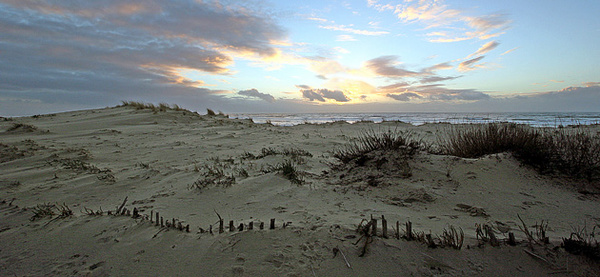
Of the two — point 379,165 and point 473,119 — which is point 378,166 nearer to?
point 379,165

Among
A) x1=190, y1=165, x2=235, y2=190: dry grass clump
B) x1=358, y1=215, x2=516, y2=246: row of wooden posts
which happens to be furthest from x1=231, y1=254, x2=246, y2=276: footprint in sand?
x1=190, y1=165, x2=235, y2=190: dry grass clump

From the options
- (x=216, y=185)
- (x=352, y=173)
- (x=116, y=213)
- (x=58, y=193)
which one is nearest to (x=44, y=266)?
(x=116, y=213)

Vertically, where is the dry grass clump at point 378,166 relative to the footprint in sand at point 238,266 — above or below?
above

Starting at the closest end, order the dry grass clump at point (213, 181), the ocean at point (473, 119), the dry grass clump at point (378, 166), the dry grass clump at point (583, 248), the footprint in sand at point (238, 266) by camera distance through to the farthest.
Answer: the dry grass clump at point (583, 248) < the footprint in sand at point (238, 266) < the dry grass clump at point (213, 181) < the dry grass clump at point (378, 166) < the ocean at point (473, 119)

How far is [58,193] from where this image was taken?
3.39 meters

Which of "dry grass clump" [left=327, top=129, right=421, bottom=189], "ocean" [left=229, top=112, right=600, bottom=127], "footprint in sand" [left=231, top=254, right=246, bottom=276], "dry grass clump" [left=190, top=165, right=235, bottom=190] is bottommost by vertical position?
"footprint in sand" [left=231, top=254, right=246, bottom=276]

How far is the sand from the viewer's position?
172cm

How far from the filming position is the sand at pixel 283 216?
1.72 meters

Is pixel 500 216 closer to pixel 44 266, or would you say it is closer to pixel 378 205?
pixel 378 205

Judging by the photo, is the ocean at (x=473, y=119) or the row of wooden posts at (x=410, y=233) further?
the ocean at (x=473, y=119)

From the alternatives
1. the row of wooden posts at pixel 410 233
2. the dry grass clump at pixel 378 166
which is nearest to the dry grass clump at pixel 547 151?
the dry grass clump at pixel 378 166

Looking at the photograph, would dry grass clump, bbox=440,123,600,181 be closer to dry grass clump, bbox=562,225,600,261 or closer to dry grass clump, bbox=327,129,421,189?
dry grass clump, bbox=327,129,421,189

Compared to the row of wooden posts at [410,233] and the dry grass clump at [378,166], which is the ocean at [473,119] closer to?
the dry grass clump at [378,166]

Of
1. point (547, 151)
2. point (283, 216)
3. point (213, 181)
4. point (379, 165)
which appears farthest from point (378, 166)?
point (547, 151)
